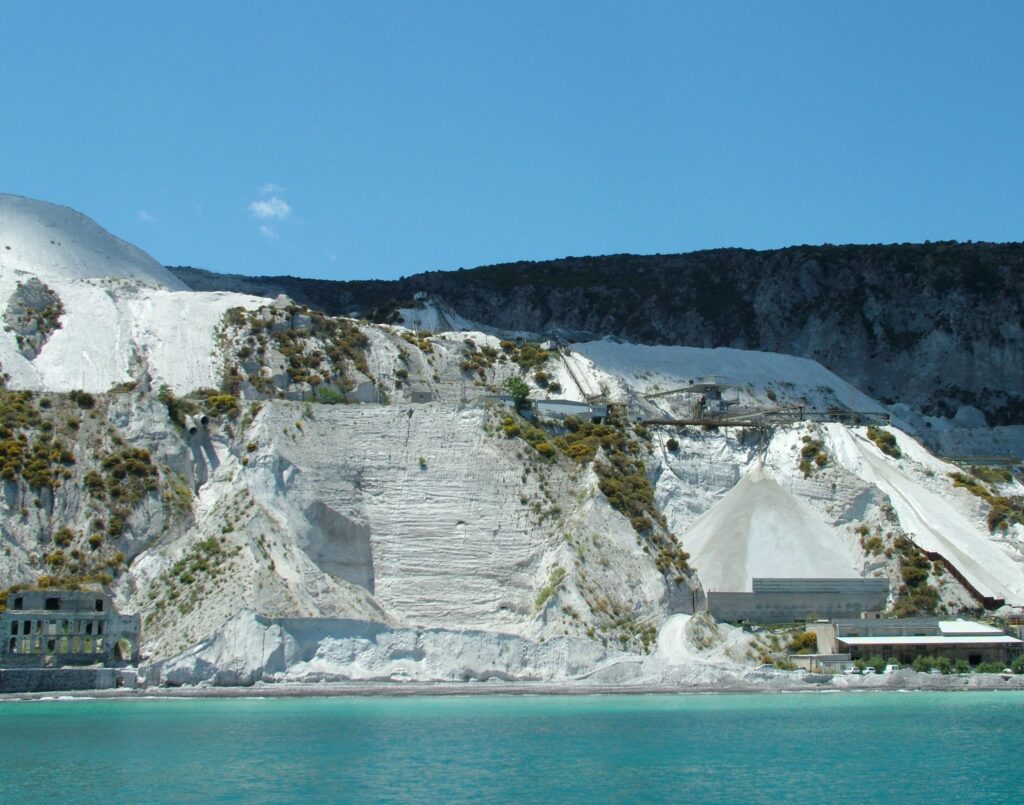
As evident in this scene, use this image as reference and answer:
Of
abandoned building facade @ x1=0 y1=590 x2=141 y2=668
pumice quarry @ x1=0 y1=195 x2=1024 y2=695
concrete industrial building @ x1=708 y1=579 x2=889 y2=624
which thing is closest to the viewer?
abandoned building facade @ x1=0 y1=590 x2=141 y2=668

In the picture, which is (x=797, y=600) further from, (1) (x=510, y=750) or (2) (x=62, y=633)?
(2) (x=62, y=633)

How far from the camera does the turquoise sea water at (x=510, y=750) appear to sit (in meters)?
37.9

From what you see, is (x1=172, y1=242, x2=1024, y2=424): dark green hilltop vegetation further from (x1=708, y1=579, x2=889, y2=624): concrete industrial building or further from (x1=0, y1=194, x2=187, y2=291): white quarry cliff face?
(x1=708, y1=579, x2=889, y2=624): concrete industrial building

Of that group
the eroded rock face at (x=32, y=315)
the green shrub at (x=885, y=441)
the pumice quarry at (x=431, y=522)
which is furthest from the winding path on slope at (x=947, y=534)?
the eroded rock face at (x=32, y=315)

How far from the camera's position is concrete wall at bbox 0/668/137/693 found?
60.1 m

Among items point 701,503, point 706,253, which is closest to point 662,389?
point 701,503

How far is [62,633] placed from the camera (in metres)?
60.8

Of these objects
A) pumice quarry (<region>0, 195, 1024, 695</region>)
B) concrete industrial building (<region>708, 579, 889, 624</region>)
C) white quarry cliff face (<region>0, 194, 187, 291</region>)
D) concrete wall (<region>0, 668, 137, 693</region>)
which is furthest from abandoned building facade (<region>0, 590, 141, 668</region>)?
white quarry cliff face (<region>0, 194, 187, 291</region>)

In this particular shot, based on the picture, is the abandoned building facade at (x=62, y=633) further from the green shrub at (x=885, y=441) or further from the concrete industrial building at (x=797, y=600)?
the green shrub at (x=885, y=441)

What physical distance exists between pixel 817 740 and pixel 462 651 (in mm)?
19002

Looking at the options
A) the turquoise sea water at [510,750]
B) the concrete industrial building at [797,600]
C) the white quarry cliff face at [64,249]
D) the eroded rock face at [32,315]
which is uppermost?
the white quarry cliff face at [64,249]

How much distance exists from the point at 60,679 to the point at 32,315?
3199cm

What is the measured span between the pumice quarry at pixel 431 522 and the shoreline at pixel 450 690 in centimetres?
31

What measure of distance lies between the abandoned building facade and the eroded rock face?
25.8 m
